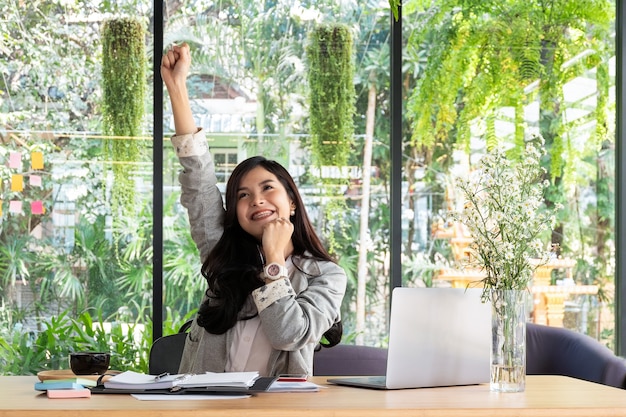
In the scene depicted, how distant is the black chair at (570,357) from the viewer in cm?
390

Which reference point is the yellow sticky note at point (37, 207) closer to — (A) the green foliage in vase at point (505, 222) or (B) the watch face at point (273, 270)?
(B) the watch face at point (273, 270)

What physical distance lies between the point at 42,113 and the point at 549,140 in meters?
2.56

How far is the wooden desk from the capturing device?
2.07 m

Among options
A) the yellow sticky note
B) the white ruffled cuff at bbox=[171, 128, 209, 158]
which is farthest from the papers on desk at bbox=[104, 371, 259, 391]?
the yellow sticky note

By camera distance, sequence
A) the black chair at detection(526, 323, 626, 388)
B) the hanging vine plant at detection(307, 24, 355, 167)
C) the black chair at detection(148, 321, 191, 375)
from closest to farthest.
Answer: the black chair at detection(526, 323, 626, 388), the black chair at detection(148, 321, 191, 375), the hanging vine plant at detection(307, 24, 355, 167)

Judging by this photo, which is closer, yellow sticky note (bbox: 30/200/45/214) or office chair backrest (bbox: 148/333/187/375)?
office chair backrest (bbox: 148/333/187/375)

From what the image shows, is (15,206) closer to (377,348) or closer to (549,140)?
(377,348)

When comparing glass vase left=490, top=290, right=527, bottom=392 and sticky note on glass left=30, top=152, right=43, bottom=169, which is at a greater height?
sticky note on glass left=30, top=152, right=43, bottom=169

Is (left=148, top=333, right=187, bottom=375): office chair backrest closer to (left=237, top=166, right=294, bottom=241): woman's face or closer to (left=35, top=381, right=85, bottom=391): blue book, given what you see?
(left=237, top=166, right=294, bottom=241): woman's face

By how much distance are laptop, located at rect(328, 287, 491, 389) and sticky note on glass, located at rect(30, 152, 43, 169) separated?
8.37ft

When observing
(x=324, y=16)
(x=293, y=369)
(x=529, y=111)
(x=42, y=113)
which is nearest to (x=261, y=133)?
(x=324, y=16)

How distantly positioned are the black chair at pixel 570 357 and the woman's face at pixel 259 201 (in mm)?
1633

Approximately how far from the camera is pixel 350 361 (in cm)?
446

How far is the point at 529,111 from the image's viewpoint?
491 centimetres
